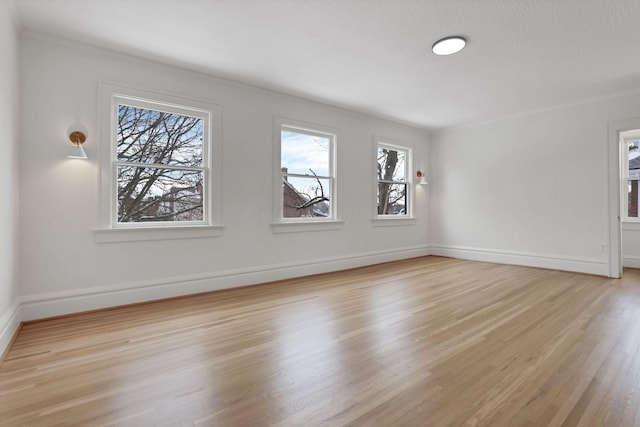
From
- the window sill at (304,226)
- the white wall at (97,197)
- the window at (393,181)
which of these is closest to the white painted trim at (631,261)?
the window at (393,181)

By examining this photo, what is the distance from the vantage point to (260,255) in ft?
14.1

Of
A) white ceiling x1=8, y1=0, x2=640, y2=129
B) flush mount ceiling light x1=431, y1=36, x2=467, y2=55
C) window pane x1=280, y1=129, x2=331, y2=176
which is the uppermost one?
white ceiling x1=8, y1=0, x2=640, y2=129

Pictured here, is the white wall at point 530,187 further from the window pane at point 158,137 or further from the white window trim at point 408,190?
the window pane at point 158,137

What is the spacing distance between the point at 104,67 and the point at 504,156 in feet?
20.1

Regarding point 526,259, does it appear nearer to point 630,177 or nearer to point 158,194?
point 630,177

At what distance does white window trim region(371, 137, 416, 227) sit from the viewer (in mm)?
5738

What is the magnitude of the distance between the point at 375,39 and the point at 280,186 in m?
2.24

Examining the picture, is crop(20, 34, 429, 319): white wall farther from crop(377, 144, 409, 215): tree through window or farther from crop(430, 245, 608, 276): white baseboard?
crop(430, 245, 608, 276): white baseboard

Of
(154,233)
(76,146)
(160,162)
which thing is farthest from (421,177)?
(76,146)

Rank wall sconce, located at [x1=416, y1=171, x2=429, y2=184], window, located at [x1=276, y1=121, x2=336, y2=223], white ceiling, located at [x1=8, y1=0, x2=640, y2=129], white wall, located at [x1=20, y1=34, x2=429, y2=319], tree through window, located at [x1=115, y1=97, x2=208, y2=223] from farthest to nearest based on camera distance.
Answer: wall sconce, located at [x1=416, y1=171, x2=429, y2=184] < window, located at [x1=276, y1=121, x2=336, y2=223] < tree through window, located at [x1=115, y1=97, x2=208, y2=223] < white wall, located at [x1=20, y1=34, x2=429, y2=319] < white ceiling, located at [x1=8, y1=0, x2=640, y2=129]

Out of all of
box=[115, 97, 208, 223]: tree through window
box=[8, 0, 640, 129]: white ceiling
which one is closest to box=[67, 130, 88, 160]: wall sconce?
box=[115, 97, 208, 223]: tree through window

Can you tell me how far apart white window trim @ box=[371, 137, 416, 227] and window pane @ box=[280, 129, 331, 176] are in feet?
3.54

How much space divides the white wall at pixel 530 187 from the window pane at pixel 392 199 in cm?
88

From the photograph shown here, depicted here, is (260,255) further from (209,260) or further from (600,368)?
(600,368)
